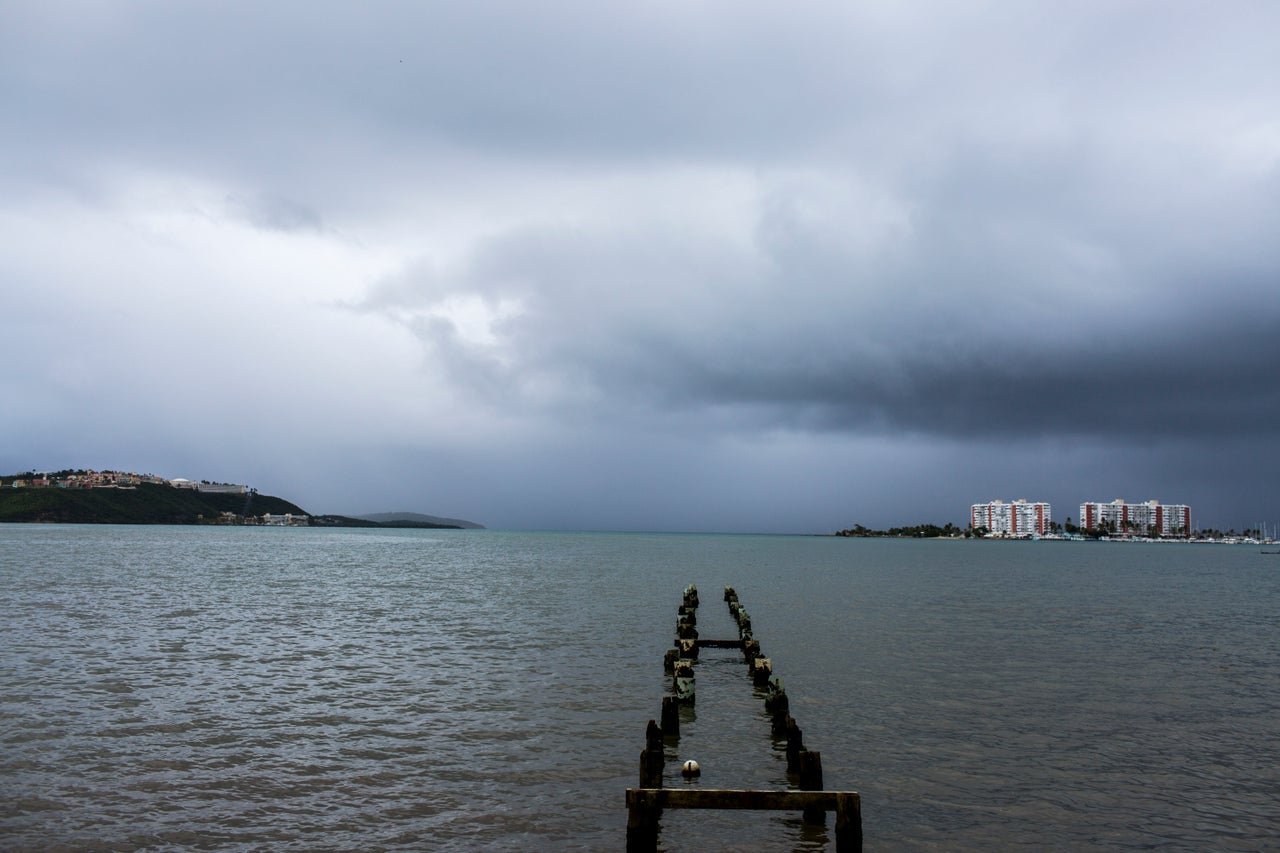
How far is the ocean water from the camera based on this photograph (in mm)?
13438

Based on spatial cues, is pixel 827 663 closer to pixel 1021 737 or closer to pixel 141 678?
pixel 1021 737

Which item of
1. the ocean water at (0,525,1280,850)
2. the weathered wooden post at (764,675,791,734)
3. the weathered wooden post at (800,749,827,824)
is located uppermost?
the weathered wooden post at (800,749,827,824)

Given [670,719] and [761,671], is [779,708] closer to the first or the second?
[670,719]

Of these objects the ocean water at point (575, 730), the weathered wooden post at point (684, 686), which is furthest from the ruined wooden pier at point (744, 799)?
the weathered wooden post at point (684, 686)

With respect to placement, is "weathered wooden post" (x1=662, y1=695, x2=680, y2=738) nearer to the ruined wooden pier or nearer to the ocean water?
the ocean water

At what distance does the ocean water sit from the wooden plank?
5.49ft

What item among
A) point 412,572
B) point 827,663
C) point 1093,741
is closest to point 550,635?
point 827,663

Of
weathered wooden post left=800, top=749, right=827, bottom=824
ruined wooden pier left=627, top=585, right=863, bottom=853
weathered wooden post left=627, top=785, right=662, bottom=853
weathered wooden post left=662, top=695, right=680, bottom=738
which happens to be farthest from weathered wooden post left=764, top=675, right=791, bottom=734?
weathered wooden post left=627, top=785, right=662, bottom=853

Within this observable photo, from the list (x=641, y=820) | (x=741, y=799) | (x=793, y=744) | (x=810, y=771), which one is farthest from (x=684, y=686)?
(x=641, y=820)

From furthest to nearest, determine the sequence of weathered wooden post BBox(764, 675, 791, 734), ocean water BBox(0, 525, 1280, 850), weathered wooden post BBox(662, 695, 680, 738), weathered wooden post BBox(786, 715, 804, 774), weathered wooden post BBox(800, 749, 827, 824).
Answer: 1. weathered wooden post BBox(764, 675, 791, 734)
2. weathered wooden post BBox(662, 695, 680, 738)
3. weathered wooden post BBox(786, 715, 804, 774)
4. ocean water BBox(0, 525, 1280, 850)
5. weathered wooden post BBox(800, 749, 827, 824)

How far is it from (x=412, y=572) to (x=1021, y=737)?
2848 inches

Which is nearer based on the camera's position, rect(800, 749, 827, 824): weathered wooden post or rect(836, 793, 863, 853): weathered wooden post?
rect(836, 793, 863, 853): weathered wooden post

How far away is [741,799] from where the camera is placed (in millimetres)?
11742

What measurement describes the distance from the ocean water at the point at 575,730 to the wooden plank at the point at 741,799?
1673 mm
